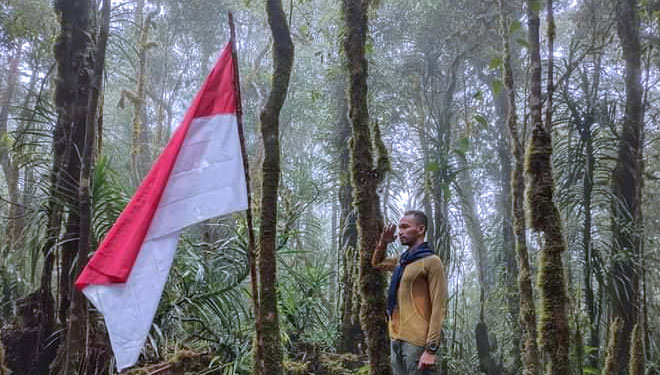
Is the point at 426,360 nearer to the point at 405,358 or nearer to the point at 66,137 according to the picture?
the point at 405,358

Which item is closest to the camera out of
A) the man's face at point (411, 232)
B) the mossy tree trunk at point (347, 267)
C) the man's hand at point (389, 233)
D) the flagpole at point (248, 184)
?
the flagpole at point (248, 184)

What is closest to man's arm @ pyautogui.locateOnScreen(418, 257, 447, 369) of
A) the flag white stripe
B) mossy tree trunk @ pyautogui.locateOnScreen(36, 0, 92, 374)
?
the flag white stripe

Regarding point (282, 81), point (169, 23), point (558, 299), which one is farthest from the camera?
point (169, 23)

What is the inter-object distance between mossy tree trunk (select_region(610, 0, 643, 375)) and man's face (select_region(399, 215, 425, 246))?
269 centimetres

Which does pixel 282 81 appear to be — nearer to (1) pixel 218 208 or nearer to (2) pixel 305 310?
(1) pixel 218 208

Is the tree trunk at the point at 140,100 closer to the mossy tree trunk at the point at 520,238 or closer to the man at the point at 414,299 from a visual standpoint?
the mossy tree trunk at the point at 520,238

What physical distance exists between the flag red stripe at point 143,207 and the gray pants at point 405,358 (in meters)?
1.86

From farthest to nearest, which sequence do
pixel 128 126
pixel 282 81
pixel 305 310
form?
pixel 128 126
pixel 305 310
pixel 282 81

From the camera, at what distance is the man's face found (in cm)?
377

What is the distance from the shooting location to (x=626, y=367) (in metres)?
5.86

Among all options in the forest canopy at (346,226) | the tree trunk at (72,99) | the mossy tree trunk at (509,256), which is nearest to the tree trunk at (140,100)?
the tree trunk at (72,99)

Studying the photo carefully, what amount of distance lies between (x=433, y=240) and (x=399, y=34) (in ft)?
19.0

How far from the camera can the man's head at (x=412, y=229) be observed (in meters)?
3.77

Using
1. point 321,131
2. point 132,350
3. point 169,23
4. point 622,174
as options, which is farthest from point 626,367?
point 169,23
